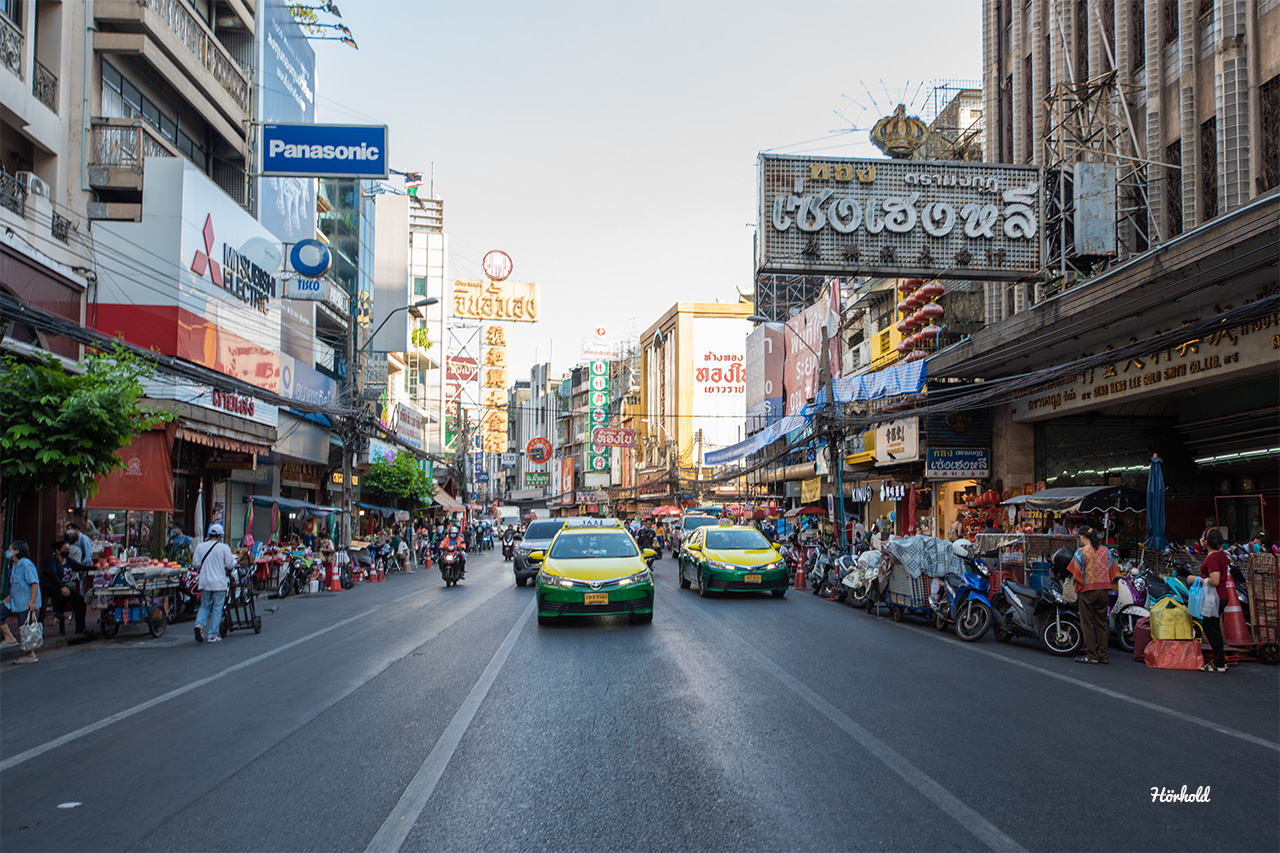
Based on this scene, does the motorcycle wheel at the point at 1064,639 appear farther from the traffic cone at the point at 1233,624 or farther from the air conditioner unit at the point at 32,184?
the air conditioner unit at the point at 32,184

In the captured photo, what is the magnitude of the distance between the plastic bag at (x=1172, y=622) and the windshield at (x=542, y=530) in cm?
1787

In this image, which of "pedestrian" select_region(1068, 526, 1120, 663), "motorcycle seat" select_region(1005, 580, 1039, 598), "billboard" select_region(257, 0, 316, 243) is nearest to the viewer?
"pedestrian" select_region(1068, 526, 1120, 663)

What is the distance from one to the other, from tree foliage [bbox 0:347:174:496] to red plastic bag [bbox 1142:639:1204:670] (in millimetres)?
14555

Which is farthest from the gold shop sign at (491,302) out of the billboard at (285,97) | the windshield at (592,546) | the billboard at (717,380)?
the windshield at (592,546)

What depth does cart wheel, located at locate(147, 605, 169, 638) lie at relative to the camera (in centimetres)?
1501

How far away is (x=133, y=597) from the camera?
1505 cm

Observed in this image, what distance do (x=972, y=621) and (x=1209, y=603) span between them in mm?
3271

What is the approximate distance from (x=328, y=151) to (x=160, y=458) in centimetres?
838

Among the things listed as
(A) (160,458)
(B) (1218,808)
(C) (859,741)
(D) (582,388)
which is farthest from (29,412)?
(D) (582,388)

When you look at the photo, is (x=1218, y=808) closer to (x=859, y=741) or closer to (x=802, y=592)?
(x=859, y=741)

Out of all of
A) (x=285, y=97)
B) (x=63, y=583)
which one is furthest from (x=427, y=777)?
(x=285, y=97)

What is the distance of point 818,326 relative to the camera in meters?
48.7

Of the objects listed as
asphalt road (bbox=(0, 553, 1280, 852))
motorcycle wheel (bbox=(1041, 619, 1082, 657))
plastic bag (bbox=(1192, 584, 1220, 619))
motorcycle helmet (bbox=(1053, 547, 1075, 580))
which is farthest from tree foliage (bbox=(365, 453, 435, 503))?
plastic bag (bbox=(1192, 584, 1220, 619))

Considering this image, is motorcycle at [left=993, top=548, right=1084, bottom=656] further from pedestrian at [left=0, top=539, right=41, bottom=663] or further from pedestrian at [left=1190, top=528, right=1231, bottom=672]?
pedestrian at [left=0, top=539, right=41, bottom=663]
